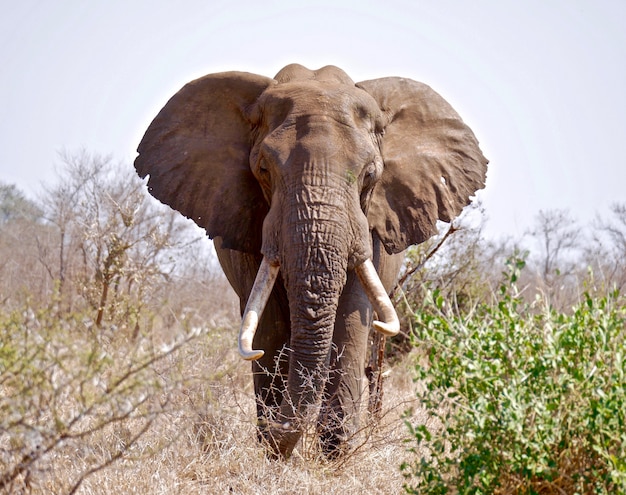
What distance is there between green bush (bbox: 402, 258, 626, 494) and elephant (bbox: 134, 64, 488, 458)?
1376 millimetres

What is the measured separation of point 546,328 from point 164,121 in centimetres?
364

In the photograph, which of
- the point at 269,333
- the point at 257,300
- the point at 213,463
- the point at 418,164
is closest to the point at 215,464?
the point at 213,463

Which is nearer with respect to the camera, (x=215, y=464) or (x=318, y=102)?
(x=215, y=464)

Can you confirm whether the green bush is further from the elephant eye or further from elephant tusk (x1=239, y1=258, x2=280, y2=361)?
the elephant eye

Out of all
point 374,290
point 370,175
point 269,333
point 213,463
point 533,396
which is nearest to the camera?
point 533,396

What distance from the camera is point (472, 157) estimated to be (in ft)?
22.6

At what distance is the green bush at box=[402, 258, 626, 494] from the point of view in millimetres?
3611

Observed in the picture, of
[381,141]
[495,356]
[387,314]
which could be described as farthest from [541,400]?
[381,141]

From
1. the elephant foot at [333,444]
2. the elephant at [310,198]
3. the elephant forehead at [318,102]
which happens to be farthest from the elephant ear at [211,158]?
the elephant foot at [333,444]

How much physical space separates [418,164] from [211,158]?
141 cm

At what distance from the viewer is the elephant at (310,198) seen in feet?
17.7

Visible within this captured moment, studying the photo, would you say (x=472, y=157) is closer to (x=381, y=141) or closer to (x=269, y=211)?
(x=381, y=141)

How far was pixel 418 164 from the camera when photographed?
6516 mm

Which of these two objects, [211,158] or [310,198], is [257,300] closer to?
[310,198]
